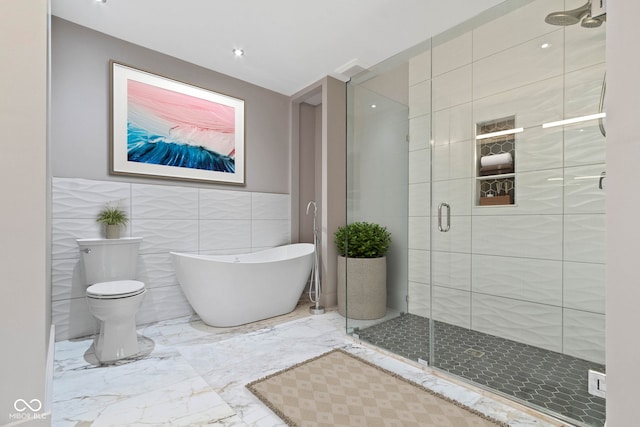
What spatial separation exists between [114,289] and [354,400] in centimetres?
172

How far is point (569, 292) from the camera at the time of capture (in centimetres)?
185

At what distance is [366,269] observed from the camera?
2777mm

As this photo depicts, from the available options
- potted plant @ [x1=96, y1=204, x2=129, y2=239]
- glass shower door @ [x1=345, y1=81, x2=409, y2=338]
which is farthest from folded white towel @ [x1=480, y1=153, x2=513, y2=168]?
potted plant @ [x1=96, y1=204, x2=129, y2=239]

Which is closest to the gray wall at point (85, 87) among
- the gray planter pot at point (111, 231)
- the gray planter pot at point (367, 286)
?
the gray planter pot at point (111, 231)

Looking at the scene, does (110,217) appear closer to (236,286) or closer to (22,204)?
(236,286)

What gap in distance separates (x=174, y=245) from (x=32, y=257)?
1787 mm

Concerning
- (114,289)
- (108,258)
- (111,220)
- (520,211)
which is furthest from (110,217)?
(520,211)

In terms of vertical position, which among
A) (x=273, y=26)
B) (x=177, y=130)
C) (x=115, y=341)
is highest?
(x=273, y=26)

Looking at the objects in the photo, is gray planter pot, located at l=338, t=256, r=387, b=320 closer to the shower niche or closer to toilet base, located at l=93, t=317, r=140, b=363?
the shower niche

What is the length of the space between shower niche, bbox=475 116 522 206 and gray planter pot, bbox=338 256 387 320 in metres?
1.03

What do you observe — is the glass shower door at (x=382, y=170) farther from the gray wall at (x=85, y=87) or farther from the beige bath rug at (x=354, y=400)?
the gray wall at (x=85, y=87)

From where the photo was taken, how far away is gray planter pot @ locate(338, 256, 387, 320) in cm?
272

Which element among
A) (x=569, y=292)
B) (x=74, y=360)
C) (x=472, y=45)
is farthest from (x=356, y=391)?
(x=472, y=45)

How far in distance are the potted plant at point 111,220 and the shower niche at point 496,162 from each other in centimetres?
282
